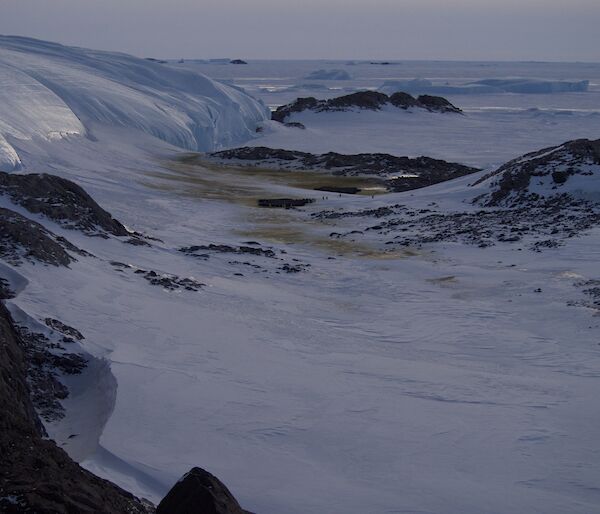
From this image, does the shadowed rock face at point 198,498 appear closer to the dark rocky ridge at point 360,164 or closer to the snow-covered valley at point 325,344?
the snow-covered valley at point 325,344

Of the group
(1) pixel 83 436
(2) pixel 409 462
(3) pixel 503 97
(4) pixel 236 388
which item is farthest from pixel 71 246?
(3) pixel 503 97

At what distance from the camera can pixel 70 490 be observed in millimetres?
4711

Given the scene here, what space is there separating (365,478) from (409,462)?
517mm

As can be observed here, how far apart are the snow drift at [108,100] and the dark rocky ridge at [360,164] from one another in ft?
14.9

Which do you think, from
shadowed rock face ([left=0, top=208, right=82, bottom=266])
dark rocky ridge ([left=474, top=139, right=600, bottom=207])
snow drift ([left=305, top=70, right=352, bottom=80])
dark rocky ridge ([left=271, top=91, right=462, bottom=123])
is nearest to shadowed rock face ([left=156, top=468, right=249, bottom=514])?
shadowed rock face ([left=0, top=208, right=82, bottom=266])

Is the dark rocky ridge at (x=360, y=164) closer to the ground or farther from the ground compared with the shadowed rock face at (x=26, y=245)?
closer to the ground

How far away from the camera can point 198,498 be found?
15.7ft

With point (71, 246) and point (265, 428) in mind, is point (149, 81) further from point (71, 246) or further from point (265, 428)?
point (265, 428)

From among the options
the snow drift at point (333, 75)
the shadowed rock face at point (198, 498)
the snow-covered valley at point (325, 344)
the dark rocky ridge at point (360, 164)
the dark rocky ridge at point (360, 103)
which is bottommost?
the snow-covered valley at point (325, 344)

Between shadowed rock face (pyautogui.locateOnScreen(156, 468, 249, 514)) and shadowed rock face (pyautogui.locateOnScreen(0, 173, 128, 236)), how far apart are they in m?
10.8

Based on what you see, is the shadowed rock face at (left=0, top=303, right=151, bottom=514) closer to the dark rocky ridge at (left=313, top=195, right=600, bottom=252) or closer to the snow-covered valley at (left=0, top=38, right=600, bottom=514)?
the snow-covered valley at (left=0, top=38, right=600, bottom=514)

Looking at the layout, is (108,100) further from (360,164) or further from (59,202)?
(59,202)

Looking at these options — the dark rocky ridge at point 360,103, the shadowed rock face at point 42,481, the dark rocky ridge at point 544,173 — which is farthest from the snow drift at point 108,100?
the shadowed rock face at point 42,481

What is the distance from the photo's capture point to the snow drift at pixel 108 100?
27.4 meters
